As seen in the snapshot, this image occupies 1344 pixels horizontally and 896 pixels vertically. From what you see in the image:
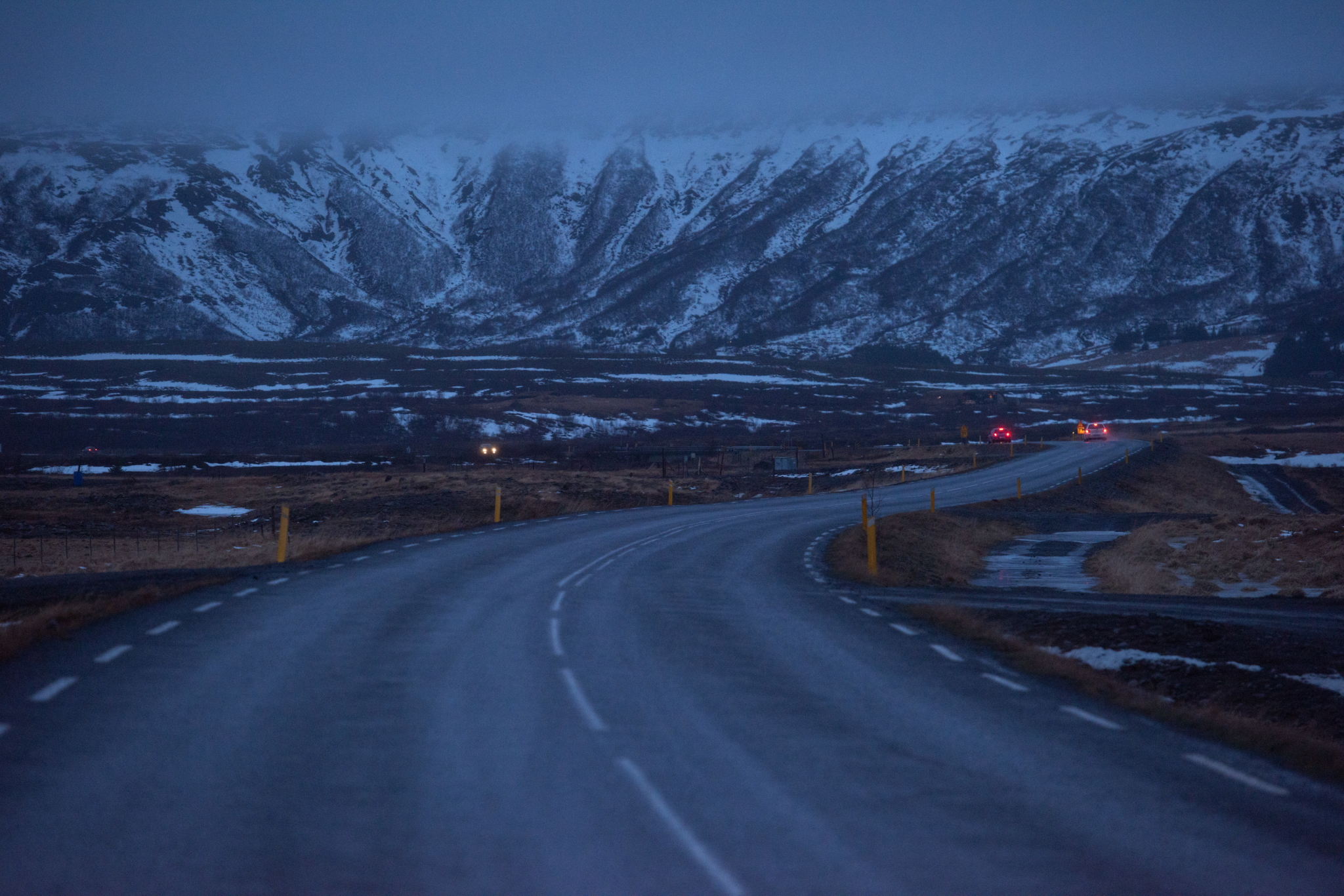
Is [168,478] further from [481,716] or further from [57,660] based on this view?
[481,716]

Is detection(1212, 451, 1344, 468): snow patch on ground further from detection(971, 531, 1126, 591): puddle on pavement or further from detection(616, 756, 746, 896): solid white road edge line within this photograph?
detection(616, 756, 746, 896): solid white road edge line

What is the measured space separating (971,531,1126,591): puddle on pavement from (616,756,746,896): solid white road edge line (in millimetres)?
16105

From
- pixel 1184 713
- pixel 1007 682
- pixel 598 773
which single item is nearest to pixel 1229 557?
pixel 1007 682

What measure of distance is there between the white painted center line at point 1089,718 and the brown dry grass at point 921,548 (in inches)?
414

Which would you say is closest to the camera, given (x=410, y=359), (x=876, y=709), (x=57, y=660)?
(x=876, y=709)

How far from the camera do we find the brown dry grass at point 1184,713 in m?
7.96

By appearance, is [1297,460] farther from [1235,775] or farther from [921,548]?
[1235,775]

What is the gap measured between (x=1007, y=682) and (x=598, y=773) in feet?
17.3

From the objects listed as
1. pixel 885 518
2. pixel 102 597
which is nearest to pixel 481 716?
pixel 102 597

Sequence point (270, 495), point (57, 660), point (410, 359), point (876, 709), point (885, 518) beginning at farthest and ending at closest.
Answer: point (410, 359), point (270, 495), point (885, 518), point (57, 660), point (876, 709)

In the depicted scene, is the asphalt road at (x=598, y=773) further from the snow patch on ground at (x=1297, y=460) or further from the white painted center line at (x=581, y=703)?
the snow patch on ground at (x=1297, y=460)

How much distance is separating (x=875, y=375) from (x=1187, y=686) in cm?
16894

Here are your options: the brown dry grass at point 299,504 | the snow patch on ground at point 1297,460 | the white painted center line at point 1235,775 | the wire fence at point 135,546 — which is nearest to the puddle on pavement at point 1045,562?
the white painted center line at point 1235,775

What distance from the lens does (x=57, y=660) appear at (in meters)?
10.6
